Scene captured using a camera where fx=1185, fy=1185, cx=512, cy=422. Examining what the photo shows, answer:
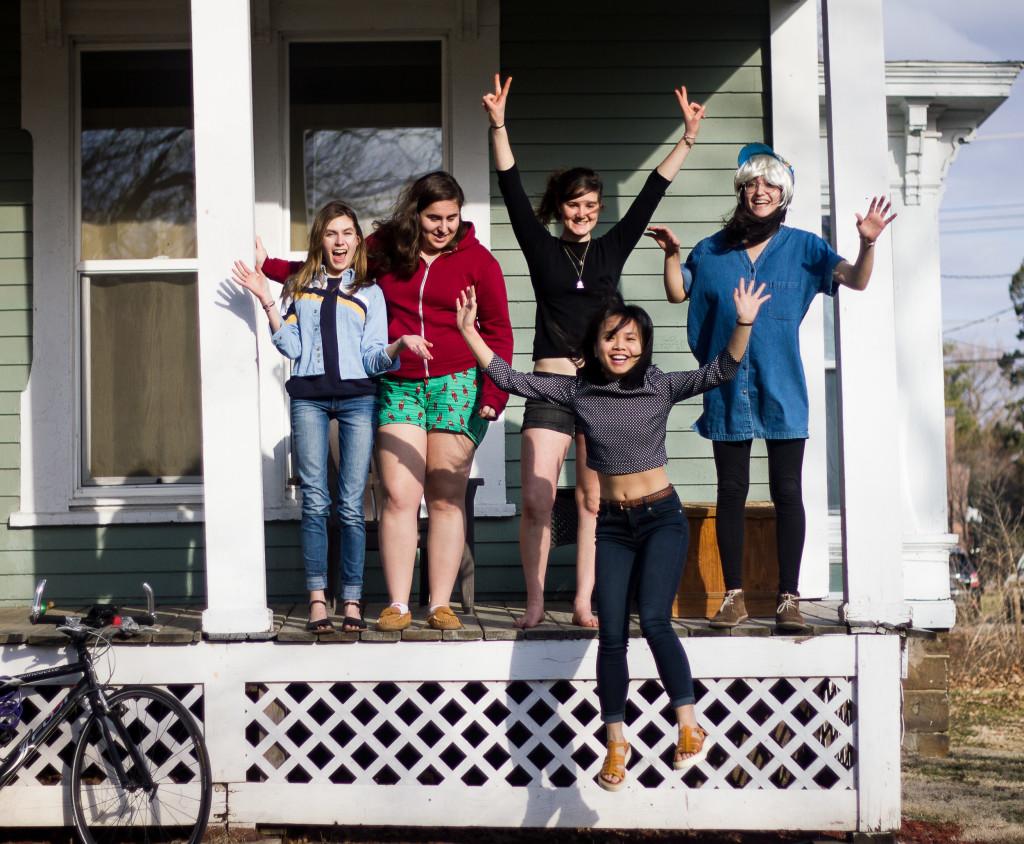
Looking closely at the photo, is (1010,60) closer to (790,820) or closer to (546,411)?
(546,411)

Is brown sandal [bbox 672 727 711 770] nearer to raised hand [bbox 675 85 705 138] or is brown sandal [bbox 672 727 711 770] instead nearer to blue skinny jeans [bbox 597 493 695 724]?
blue skinny jeans [bbox 597 493 695 724]

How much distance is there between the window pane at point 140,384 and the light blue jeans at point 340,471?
1.84 m

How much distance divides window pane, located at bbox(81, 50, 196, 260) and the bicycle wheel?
2638 millimetres

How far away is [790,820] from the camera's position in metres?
4.46

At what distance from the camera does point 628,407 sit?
Answer: 4082mm

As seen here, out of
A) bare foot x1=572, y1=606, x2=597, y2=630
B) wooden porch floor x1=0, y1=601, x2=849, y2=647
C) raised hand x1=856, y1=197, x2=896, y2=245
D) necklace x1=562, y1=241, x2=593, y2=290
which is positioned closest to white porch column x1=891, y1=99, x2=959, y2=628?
wooden porch floor x1=0, y1=601, x2=849, y2=647

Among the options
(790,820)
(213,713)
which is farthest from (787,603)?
(213,713)

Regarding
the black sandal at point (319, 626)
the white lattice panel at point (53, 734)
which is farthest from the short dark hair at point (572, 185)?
the white lattice panel at point (53, 734)

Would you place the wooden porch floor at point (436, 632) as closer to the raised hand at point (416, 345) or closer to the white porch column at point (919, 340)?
the raised hand at point (416, 345)

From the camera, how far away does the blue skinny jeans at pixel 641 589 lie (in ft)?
12.9

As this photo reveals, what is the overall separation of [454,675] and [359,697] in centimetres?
37

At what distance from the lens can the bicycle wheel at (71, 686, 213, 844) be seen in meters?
4.25

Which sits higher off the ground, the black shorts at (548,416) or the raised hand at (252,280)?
the raised hand at (252,280)

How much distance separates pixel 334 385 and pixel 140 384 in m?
2.12
